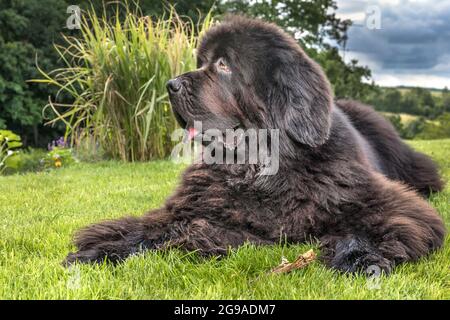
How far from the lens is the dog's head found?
8.42 ft

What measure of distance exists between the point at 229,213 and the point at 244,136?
0.40m

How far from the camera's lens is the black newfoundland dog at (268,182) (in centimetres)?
239

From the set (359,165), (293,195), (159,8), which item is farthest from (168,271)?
(159,8)

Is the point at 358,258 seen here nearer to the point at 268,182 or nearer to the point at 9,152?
the point at 268,182

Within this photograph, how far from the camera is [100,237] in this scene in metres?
2.46

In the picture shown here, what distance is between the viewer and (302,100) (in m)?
2.56

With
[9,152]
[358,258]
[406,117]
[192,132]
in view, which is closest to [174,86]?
[192,132]

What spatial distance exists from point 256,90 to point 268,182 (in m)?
0.48

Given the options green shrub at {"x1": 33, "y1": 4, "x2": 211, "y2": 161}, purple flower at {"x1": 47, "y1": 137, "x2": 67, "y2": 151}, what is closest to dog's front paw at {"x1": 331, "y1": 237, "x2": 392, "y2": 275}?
green shrub at {"x1": 33, "y1": 4, "x2": 211, "y2": 161}

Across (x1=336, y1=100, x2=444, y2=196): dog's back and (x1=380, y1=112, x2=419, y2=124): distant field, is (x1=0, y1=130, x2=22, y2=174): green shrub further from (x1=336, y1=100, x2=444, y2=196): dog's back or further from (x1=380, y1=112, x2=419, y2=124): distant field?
(x1=380, y1=112, x2=419, y2=124): distant field

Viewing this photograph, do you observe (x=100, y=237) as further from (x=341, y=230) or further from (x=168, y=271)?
(x=341, y=230)

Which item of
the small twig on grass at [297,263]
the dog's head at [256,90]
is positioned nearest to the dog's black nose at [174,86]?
the dog's head at [256,90]

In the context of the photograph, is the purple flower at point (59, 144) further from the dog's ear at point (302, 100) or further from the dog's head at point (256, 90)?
the dog's ear at point (302, 100)

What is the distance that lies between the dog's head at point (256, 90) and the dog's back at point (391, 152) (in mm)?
1446
